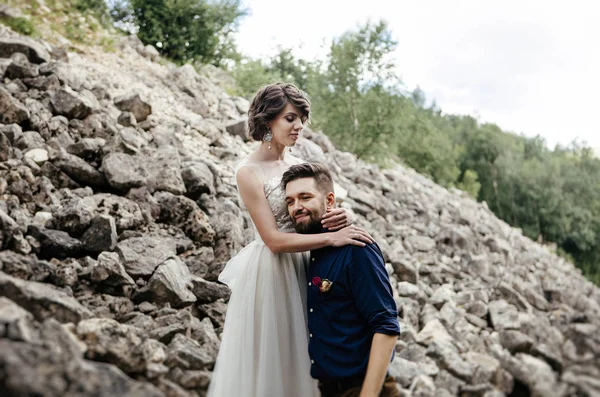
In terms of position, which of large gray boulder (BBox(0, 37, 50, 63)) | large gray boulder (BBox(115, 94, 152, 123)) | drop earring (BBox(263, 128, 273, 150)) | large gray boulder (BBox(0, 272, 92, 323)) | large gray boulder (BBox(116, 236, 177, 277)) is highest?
large gray boulder (BBox(0, 37, 50, 63))

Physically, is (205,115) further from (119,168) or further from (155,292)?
(155,292)

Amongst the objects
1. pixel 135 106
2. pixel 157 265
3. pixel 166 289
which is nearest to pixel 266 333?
pixel 166 289

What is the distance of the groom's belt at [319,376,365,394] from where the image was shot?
2.50 meters

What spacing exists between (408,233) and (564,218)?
55.0 ft

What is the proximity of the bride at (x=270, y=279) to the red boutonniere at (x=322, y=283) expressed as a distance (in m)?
0.20

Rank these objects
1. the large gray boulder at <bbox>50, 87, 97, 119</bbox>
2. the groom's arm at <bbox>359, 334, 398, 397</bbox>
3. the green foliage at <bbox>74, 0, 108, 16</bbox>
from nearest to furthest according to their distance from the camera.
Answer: the groom's arm at <bbox>359, 334, 398, 397</bbox> → the large gray boulder at <bbox>50, 87, 97, 119</bbox> → the green foliage at <bbox>74, 0, 108, 16</bbox>

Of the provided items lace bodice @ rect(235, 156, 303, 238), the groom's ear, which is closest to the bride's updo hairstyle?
lace bodice @ rect(235, 156, 303, 238)

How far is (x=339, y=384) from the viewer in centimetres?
257

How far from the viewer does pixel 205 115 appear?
32.8 ft

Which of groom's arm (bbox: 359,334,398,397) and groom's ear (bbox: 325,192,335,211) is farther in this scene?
groom's ear (bbox: 325,192,335,211)

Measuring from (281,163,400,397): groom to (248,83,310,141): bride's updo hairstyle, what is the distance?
3.54 feet

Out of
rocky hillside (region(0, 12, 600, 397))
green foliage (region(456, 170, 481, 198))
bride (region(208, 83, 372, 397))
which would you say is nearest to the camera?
rocky hillside (region(0, 12, 600, 397))

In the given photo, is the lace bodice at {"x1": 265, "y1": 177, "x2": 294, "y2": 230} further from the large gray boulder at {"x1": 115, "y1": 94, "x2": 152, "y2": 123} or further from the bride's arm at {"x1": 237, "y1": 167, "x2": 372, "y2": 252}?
the large gray boulder at {"x1": 115, "y1": 94, "x2": 152, "y2": 123}

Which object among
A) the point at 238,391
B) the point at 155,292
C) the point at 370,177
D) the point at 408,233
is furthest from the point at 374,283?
the point at 370,177
